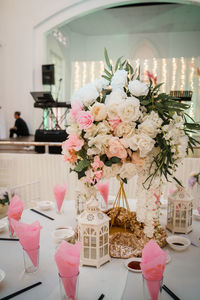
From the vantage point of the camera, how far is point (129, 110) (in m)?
1.08

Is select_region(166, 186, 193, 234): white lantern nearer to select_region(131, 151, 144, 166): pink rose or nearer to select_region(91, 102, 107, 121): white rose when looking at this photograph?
select_region(131, 151, 144, 166): pink rose

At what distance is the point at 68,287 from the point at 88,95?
29.4 inches

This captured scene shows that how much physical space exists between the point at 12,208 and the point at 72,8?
735 cm

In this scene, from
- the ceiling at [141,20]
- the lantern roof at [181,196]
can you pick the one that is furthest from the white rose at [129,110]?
the ceiling at [141,20]

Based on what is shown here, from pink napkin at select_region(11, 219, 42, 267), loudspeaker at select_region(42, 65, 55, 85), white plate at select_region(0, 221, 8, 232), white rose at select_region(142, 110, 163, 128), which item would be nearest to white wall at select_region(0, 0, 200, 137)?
loudspeaker at select_region(42, 65, 55, 85)

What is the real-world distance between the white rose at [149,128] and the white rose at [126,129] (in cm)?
4

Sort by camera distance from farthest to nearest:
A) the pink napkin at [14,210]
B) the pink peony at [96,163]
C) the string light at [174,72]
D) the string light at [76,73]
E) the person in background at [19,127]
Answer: the string light at [76,73] < the string light at [174,72] < the person in background at [19,127] < the pink napkin at [14,210] < the pink peony at [96,163]

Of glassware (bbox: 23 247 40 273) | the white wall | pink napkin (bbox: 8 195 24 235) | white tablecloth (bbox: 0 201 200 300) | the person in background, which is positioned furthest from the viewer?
the person in background

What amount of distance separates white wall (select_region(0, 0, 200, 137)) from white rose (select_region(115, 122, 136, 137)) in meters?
7.28

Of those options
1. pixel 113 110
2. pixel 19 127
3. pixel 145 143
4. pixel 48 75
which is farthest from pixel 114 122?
pixel 19 127

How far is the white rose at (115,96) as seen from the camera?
1.12m

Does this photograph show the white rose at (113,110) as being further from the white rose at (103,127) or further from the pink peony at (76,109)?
the pink peony at (76,109)

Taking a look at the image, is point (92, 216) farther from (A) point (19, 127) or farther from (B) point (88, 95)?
(A) point (19, 127)

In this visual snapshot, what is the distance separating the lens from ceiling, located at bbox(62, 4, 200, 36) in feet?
29.6
